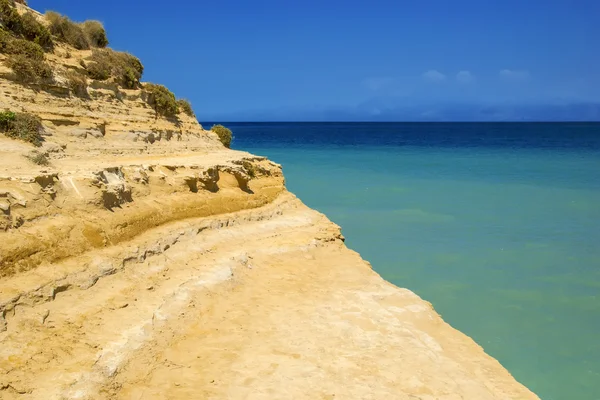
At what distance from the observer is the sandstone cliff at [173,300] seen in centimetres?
672

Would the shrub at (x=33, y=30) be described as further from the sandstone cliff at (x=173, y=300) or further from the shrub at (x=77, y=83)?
the shrub at (x=77, y=83)

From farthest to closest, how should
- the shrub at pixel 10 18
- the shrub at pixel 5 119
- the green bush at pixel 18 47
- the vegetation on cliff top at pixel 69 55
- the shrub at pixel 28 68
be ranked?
the shrub at pixel 10 18 → the vegetation on cliff top at pixel 69 55 → the green bush at pixel 18 47 → the shrub at pixel 28 68 → the shrub at pixel 5 119

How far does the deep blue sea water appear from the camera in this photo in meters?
12.6

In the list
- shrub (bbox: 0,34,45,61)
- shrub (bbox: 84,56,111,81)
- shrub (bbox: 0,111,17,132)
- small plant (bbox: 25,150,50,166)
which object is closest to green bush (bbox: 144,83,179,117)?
shrub (bbox: 84,56,111,81)

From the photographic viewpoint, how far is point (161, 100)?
17.6 metres

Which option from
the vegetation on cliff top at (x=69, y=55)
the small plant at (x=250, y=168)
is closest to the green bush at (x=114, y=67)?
the vegetation on cliff top at (x=69, y=55)

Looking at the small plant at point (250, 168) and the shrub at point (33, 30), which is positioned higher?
the shrub at point (33, 30)

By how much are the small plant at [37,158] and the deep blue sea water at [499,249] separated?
11.9 meters

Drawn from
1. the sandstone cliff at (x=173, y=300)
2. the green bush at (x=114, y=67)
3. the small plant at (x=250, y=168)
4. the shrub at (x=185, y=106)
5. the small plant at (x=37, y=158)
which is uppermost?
the green bush at (x=114, y=67)

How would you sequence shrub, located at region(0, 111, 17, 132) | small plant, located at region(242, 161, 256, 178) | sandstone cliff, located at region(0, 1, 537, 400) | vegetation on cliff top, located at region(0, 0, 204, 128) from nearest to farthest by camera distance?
sandstone cliff, located at region(0, 1, 537, 400) → shrub, located at region(0, 111, 17, 132) → vegetation on cliff top, located at region(0, 0, 204, 128) → small plant, located at region(242, 161, 256, 178)

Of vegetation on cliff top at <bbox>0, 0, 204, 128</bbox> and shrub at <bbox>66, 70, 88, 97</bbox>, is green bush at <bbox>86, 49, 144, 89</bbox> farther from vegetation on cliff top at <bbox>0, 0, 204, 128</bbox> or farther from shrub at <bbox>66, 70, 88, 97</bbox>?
shrub at <bbox>66, 70, 88, 97</bbox>

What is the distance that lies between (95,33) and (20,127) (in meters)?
8.35

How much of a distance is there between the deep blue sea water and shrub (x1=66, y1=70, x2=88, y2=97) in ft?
39.7

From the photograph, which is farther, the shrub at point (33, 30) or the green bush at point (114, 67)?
the green bush at point (114, 67)
